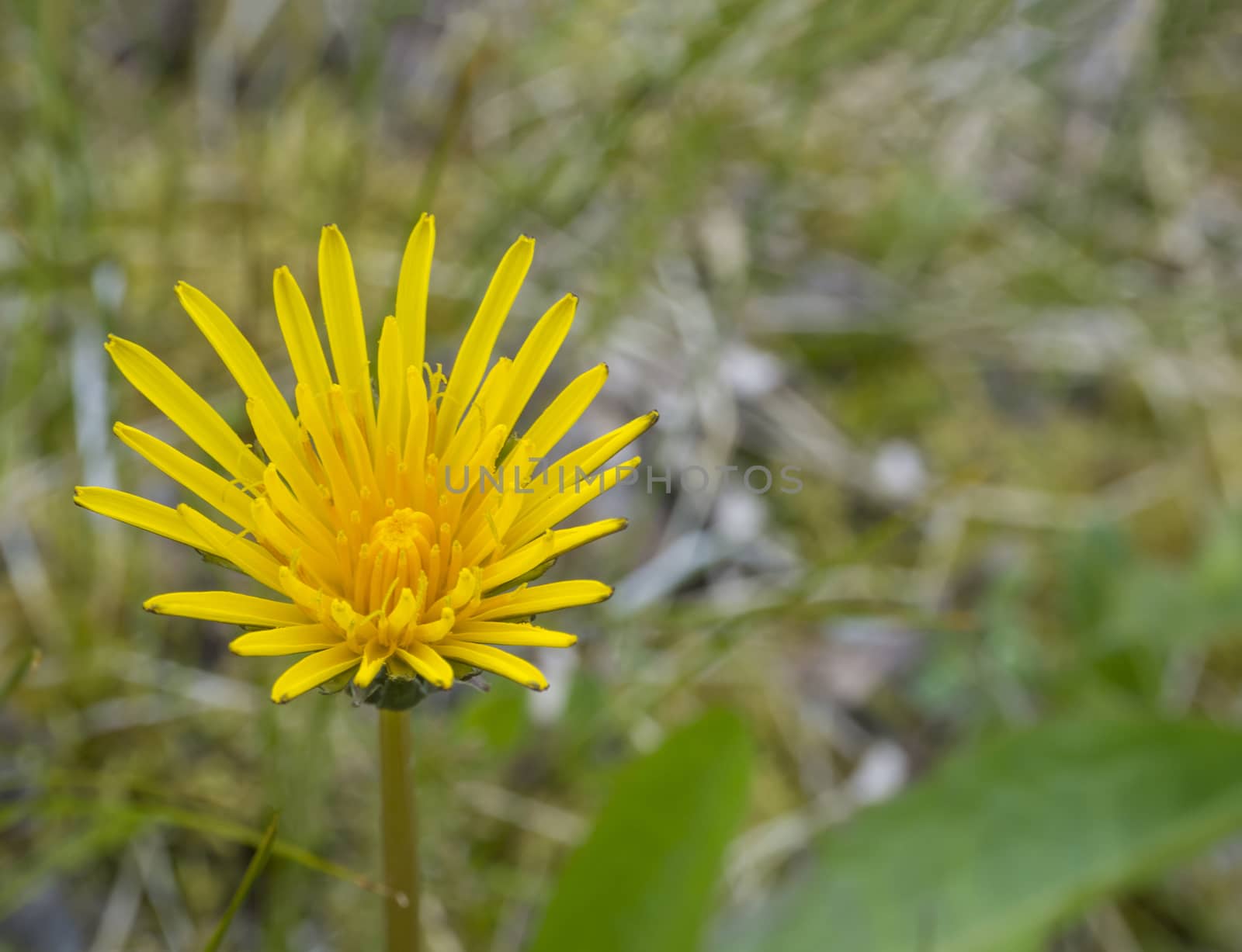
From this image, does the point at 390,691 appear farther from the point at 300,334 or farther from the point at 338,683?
the point at 300,334

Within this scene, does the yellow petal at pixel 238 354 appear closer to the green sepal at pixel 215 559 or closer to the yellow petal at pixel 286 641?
the green sepal at pixel 215 559

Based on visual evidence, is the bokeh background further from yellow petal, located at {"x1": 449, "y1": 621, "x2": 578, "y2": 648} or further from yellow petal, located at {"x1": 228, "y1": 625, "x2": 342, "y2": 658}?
yellow petal, located at {"x1": 449, "y1": 621, "x2": 578, "y2": 648}

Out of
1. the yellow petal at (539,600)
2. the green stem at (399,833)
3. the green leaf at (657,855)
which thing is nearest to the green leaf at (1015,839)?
the green leaf at (657,855)

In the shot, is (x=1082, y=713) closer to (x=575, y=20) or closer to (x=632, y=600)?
(x=632, y=600)

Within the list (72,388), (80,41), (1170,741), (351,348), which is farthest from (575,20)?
(1170,741)

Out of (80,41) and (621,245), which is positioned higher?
(80,41)
